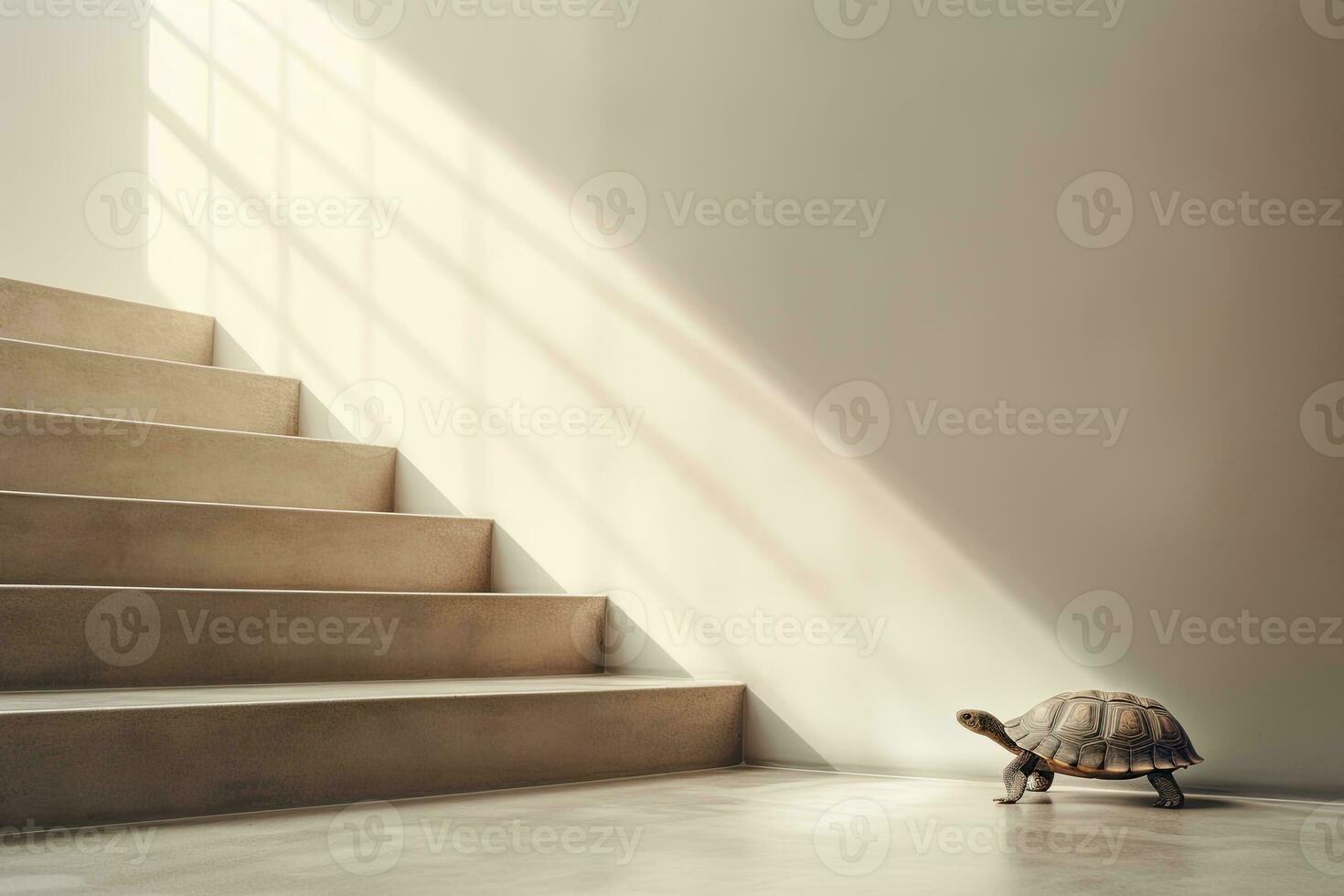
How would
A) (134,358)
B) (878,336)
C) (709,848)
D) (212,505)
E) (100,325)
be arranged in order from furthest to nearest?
(100,325) < (134,358) < (878,336) < (212,505) < (709,848)

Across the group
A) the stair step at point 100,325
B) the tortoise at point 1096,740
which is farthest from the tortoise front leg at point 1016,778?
the stair step at point 100,325

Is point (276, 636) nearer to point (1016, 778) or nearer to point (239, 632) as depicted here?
point (239, 632)

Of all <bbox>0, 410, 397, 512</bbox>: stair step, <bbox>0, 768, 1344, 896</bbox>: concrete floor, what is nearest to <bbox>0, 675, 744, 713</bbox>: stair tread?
<bbox>0, 768, 1344, 896</bbox>: concrete floor

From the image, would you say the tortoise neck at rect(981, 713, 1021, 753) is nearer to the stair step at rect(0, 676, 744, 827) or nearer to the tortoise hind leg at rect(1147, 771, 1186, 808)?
the tortoise hind leg at rect(1147, 771, 1186, 808)

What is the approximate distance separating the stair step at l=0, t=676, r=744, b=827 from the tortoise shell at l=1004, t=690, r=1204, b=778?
0.81 m

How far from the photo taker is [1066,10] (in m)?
2.68

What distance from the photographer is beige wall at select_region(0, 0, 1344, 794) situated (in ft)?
8.00

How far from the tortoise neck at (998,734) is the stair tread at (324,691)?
70 centimetres

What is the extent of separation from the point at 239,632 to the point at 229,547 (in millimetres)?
393

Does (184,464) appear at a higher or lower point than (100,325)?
lower

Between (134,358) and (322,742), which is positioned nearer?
(322,742)

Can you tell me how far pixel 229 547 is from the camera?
274 cm

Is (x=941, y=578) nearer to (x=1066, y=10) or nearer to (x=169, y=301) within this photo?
(x=1066, y=10)

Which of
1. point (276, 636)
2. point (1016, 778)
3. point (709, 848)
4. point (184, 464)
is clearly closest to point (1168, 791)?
point (1016, 778)
